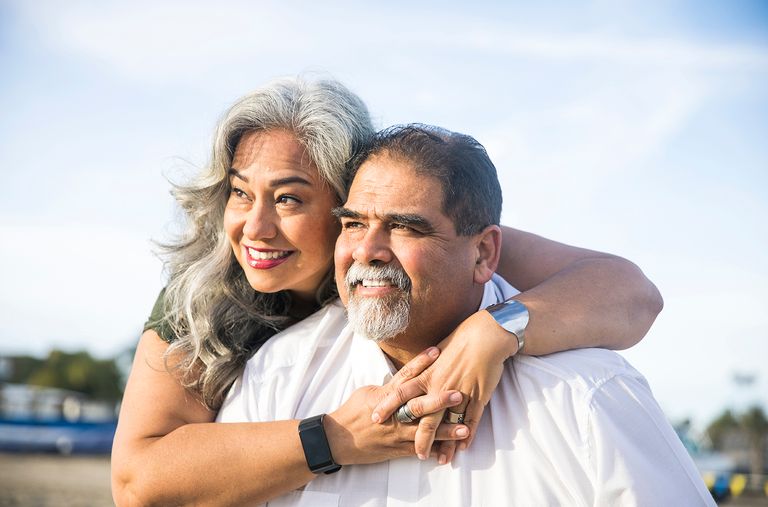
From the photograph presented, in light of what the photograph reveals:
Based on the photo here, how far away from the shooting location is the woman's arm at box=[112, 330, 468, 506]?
10.4 ft

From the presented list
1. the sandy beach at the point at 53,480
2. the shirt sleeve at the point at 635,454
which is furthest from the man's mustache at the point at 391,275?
the sandy beach at the point at 53,480

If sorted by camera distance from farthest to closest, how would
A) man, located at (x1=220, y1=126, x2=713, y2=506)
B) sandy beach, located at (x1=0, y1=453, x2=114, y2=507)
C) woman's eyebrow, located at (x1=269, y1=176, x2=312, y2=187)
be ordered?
sandy beach, located at (x1=0, y1=453, x2=114, y2=507), woman's eyebrow, located at (x1=269, y1=176, x2=312, y2=187), man, located at (x1=220, y1=126, x2=713, y2=506)

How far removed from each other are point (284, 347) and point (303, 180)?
2.84 ft

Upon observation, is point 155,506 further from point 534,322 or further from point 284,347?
point 534,322

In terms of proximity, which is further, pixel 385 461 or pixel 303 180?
pixel 303 180

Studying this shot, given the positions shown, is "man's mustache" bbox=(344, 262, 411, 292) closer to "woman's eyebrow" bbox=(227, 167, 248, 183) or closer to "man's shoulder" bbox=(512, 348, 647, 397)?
"man's shoulder" bbox=(512, 348, 647, 397)

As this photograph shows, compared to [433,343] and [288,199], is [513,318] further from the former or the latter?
[288,199]

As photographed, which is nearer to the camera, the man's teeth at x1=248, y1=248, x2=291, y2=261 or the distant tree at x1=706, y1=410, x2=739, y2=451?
the man's teeth at x1=248, y1=248, x2=291, y2=261

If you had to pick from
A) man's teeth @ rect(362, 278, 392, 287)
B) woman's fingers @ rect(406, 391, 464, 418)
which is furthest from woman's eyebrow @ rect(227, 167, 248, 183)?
woman's fingers @ rect(406, 391, 464, 418)

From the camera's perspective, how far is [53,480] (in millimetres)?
25656

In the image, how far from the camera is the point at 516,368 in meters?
3.37

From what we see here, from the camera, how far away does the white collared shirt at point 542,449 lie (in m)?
2.97

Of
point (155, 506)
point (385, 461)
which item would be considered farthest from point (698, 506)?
point (155, 506)

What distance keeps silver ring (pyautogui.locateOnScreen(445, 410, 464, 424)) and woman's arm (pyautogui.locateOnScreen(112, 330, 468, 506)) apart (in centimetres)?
4
